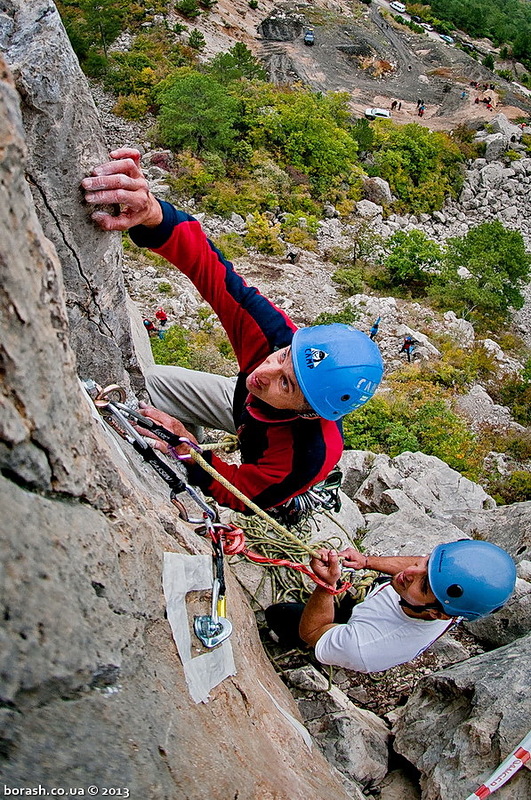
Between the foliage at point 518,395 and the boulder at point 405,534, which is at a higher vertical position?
the boulder at point 405,534

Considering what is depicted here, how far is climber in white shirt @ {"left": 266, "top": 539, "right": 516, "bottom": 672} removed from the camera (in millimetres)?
2777

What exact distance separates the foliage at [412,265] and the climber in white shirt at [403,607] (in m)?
14.4

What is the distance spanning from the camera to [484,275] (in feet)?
56.5

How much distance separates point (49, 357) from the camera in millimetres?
1185

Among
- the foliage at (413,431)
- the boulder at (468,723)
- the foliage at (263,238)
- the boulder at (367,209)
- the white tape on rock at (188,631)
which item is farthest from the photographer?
the boulder at (367,209)

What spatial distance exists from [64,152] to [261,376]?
1.31m

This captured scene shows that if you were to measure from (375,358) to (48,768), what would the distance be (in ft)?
6.60

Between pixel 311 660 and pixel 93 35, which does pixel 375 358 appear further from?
pixel 93 35

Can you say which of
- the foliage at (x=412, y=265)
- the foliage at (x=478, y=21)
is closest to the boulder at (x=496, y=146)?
the foliage at (x=412, y=265)

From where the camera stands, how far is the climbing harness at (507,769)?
2459 mm

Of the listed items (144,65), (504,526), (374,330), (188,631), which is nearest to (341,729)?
(188,631)

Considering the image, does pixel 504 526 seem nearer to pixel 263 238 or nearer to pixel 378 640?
pixel 378 640

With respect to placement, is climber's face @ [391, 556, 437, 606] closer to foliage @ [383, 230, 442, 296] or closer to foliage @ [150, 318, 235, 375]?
foliage @ [150, 318, 235, 375]

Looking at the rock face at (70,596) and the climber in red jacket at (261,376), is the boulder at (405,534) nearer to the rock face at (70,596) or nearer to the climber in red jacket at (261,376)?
the climber in red jacket at (261,376)
